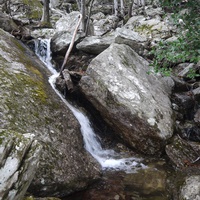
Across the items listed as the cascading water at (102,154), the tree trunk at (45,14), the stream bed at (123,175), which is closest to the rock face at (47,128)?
the stream bed at (123,175)

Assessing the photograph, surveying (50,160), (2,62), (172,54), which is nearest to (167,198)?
(50,160)

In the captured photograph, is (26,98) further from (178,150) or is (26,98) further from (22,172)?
(178,150)

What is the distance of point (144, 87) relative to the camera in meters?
9.88

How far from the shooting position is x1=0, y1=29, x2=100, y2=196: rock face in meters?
5.86

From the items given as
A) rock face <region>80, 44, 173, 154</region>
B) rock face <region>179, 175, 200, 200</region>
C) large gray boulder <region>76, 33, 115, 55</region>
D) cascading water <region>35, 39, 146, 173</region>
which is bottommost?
cascading water <region>35, 39, 146, 173</region>

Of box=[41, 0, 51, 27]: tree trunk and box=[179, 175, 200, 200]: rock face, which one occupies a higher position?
box=[41, 0, 51, 27]: tree trunk

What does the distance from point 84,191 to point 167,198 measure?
2332mm

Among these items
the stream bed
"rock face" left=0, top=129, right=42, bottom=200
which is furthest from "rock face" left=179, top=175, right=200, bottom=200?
"rock face" left=0, top=129, right=42, bottom=200

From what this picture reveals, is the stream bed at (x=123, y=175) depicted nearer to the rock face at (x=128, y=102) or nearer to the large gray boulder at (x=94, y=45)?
the rock face at (x=128, y=102)

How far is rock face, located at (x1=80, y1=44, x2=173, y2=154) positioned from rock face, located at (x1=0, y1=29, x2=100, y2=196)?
5.49 ft

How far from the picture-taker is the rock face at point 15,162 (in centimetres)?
330

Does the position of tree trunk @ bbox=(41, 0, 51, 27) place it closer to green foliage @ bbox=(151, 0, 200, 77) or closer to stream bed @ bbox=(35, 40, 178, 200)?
stream bed @ bbox=(35, 40, 178, 200)

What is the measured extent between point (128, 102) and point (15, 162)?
6.09 m

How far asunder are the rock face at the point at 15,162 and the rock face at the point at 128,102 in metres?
5.44
